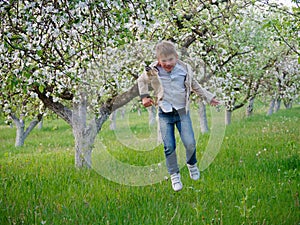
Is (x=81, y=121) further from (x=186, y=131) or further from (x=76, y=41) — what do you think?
(x=186, y=131)

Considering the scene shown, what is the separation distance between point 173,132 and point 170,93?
476mm

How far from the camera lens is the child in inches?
180

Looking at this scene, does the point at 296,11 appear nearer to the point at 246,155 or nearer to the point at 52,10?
the point at 246,155

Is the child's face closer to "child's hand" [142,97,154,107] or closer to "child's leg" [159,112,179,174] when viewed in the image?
"child's hand" [142,97,154,107]

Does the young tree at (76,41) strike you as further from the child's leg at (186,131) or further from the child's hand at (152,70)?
the child's leg at (186,131)

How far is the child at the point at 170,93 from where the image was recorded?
4.57 metres

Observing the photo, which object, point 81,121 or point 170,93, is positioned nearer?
point 170,93

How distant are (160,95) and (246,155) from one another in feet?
22.6

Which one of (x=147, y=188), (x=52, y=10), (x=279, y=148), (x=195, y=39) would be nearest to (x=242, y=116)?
(x=279, y=148)

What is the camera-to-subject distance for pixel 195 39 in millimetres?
9242

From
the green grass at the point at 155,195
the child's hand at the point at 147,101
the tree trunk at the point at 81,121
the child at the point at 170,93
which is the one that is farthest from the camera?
the tree trunk at the point at 81,121

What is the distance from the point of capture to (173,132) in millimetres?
4820

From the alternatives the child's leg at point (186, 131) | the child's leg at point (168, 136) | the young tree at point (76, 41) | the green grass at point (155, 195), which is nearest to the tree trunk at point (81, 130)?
the green grass at point (155, 195)

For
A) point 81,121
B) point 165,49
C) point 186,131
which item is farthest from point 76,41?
point 81,121
